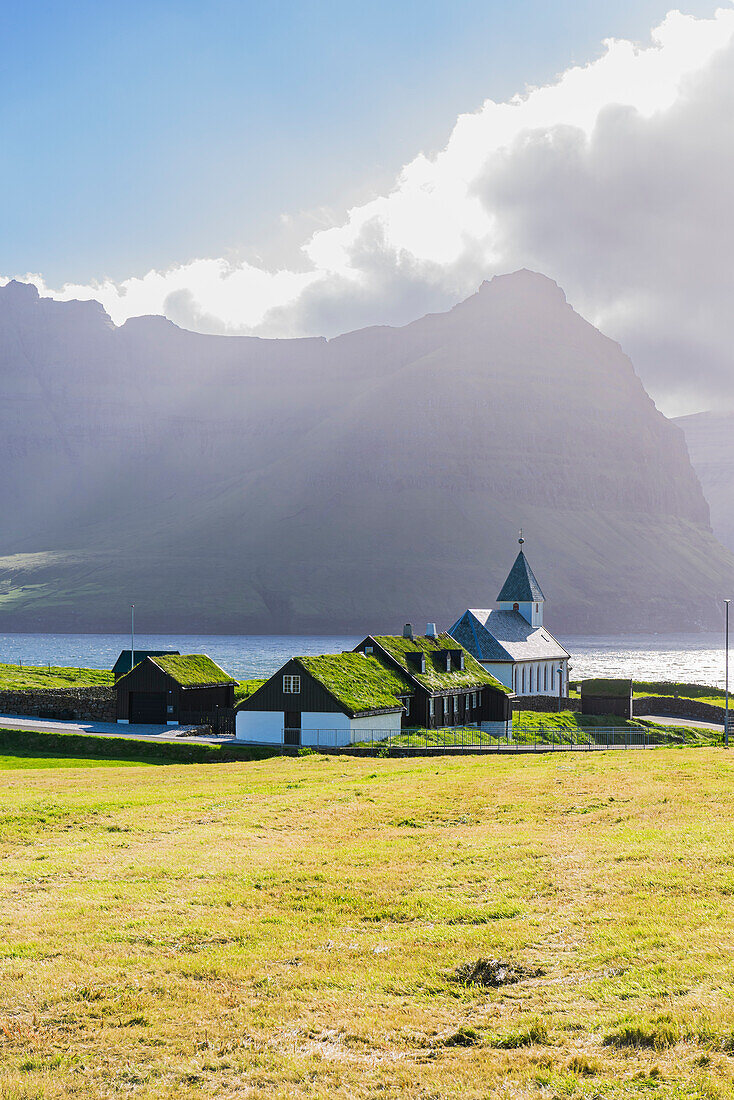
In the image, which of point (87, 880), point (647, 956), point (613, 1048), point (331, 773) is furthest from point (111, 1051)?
point (331, 773)

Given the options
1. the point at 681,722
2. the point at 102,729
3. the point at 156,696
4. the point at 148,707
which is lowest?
the point at 681,722

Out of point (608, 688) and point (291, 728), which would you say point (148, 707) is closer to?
point (291, 728)

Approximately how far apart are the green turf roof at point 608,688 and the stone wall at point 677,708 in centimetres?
665

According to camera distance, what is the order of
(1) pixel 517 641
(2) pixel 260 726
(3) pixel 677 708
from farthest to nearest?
(1) pixel 517 641, (3) pixel 677 708, (2) pixel 260 726

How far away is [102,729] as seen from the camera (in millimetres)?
70312

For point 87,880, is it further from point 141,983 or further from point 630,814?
point 630,814

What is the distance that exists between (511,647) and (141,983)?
91.1 metres

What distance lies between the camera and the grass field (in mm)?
10586

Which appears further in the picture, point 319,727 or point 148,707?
point 148,707

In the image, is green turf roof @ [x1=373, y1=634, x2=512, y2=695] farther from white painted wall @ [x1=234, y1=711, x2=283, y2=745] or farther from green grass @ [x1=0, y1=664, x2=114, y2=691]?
green grass @ [x1=0, y1=664, x2=114, y2=691]

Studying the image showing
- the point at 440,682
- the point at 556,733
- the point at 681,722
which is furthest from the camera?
the point at 681,722

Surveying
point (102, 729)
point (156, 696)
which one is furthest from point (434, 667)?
point (102, 729)

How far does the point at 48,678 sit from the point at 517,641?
54353 millimetres

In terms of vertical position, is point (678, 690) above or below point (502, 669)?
below
